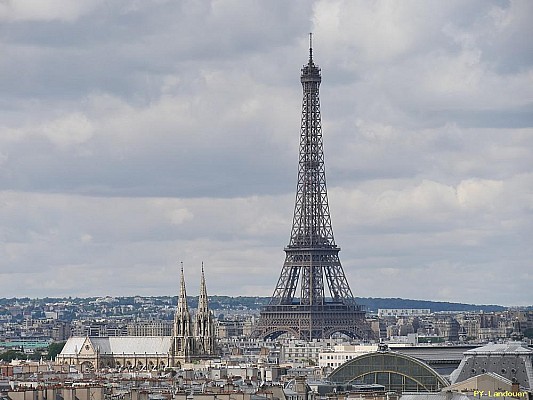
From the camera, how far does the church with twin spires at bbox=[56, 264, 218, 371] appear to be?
495 feet

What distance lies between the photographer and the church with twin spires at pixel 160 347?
15100 cm

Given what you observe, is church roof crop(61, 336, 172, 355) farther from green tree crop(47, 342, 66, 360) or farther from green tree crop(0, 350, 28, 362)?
green tree crop(47, 342, 66, 360)

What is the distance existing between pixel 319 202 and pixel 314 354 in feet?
102

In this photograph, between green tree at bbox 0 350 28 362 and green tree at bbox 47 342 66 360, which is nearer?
green tree at bbox 0 350 28 362

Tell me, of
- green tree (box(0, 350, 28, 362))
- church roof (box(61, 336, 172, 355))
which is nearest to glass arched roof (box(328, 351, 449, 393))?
church roof (box(61, 336, 172, 355))

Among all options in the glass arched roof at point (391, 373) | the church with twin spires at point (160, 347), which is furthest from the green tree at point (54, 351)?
the glass arched roof at point (391, 373)

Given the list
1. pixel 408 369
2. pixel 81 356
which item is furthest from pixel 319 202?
pixel 408 369

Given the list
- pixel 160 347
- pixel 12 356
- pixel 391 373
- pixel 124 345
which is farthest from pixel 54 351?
pixel 391 373

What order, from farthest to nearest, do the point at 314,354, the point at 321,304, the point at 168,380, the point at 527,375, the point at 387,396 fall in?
the point at 321,304
the point at 314,354
the point at 168,380
the point at 527,375
the point at 387,396

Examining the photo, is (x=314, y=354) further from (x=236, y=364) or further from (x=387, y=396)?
(x=387, y=396)

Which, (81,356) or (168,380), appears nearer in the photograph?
(168,380)

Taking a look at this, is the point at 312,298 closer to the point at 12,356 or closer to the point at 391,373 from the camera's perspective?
the point at 12,356

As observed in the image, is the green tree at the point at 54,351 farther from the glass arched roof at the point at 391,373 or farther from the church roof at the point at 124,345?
the glass arched roof at the point at 391,373

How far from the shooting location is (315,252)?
175250mm
